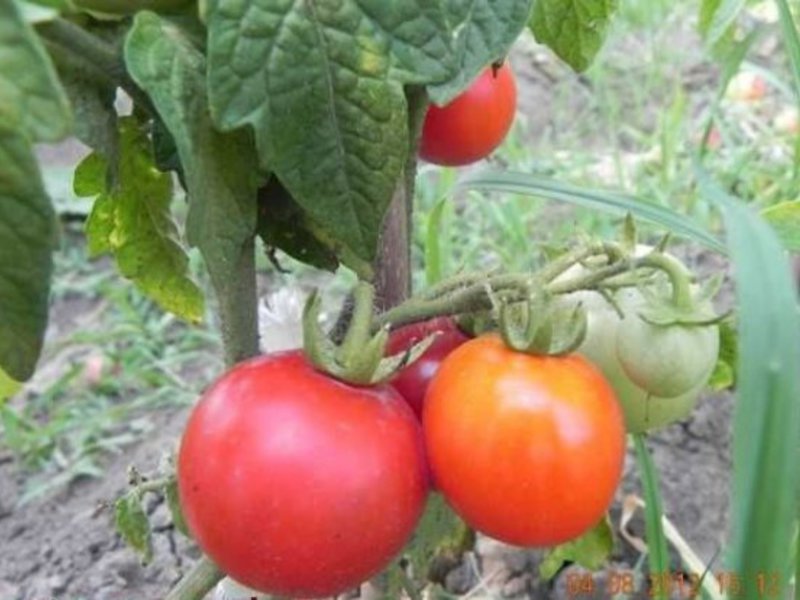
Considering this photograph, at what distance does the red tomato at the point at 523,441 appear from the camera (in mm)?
709

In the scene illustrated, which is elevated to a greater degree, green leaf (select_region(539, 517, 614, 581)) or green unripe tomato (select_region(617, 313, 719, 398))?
green unripe tomato (select_region(617, 313, 719, 398))

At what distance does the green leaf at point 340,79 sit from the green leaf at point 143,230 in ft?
0.67

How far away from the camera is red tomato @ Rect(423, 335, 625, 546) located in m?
0.71

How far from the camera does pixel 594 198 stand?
925mm

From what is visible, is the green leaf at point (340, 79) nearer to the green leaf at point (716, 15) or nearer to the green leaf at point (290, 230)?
the green leaf at point (290, 230)

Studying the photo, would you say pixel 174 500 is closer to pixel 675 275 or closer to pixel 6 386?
pixel 6 386

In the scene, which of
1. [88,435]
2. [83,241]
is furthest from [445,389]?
[83,241]

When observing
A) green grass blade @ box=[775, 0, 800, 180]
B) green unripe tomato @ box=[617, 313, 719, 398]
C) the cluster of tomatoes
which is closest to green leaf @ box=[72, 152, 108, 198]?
the cluster of tomatoes

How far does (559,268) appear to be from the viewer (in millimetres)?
765

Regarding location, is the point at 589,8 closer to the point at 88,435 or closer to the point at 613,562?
the point at 613,562

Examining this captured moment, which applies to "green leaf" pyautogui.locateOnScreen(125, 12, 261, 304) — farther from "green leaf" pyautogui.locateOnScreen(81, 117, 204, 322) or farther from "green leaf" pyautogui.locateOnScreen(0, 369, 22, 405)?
"green leaf" pyautogui.locateOnScreen(0, 369, 22, 405)

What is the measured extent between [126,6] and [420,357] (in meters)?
0.25

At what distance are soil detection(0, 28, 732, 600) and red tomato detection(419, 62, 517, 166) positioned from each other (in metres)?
0.45

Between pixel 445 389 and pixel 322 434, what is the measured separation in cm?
7
